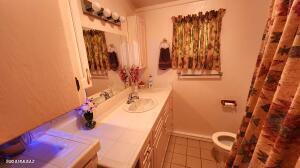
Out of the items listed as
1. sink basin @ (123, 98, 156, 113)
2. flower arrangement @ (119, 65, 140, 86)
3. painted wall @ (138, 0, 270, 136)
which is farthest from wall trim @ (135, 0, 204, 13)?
sink basin @ (123, 98, 156, 113)

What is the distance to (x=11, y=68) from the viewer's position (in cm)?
36

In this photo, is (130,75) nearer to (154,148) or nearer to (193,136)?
(154,148)

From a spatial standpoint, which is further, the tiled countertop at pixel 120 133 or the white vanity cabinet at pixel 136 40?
the white vanity cabinet at pixel 136 40

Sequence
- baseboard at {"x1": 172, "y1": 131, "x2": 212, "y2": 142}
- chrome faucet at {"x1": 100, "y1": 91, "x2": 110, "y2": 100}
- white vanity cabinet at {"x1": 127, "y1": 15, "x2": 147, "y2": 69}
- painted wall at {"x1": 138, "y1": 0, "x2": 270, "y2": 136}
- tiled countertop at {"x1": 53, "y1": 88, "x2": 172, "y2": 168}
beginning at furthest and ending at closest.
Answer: baseboard at {"x1": 172, "y1": 131, "x2": 212, "y2": 142} → white vanity cabinet at {"x1": 127, "y1": 15, "x2": 147, "y2": 69} → painted wall at {"x1": 138, "y1": 0, "x2": 270, "y2": 136} → chrome faucet at {"x1": 100, "y1": 91, "x2": 110, "y2": 100} → tiled countertop at {"x1": 53, "y1": 88, "x2": 172, "y2": 168}

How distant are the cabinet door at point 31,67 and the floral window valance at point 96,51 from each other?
78 cm

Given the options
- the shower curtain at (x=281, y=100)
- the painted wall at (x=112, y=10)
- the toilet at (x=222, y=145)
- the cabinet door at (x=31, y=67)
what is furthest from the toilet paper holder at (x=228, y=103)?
the cabinet door at (x=31, y=67)

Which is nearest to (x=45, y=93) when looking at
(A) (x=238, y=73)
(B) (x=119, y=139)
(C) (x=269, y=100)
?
(B) (x=119, y=139)

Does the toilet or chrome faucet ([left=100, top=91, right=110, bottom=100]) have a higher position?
chrome faucet ([left=100, top=91, right=110, bottom=100])

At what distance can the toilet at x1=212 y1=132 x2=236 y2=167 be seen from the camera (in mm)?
1601

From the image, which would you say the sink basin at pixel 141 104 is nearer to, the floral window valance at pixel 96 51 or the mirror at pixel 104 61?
the mirror at pixel 104 61

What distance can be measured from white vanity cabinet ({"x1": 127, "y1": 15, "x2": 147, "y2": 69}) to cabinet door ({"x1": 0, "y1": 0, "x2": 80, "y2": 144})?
144 centimetres

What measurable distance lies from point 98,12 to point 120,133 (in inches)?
45.2

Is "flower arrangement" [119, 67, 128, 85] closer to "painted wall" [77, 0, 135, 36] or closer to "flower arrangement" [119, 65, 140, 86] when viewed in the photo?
"flower arrangement" [119, 65, 140, 86]

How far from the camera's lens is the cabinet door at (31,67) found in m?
0.35
